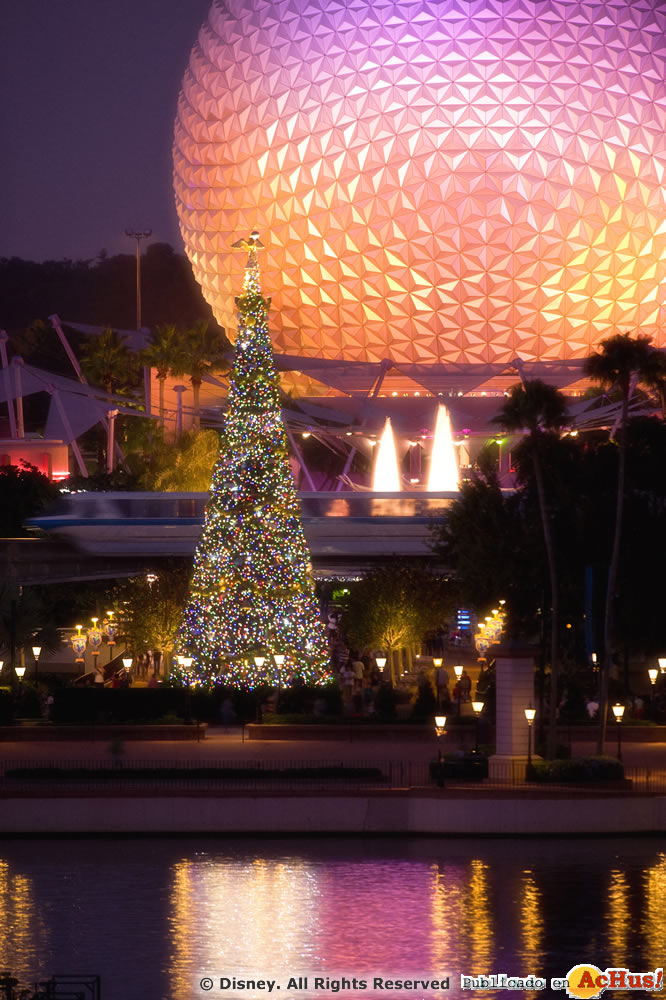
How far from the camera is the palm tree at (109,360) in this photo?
7688 centimetres

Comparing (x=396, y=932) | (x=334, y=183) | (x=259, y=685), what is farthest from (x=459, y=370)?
(x=396, y=932)

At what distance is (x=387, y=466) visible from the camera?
2795 inches

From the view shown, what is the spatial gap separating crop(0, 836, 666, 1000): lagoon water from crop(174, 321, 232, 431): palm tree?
45959 mm

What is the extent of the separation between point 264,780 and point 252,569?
1033 cm

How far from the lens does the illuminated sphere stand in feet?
242

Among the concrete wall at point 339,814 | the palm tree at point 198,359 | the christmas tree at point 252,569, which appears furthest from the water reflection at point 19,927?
the palm tree at point 198,359

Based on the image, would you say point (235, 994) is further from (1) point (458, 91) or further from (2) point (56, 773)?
(1) point (458, 91)

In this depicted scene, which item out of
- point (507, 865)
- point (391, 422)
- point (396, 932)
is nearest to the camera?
point (396, 932)

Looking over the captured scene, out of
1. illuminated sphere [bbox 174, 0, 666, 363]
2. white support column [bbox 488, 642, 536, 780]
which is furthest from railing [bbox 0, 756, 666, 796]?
illuminated sphere [bbox 174, 0, 666, 363]

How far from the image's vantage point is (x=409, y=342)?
77.9 meters

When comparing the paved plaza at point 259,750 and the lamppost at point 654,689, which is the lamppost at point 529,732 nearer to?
the paved plaza at point 259,750

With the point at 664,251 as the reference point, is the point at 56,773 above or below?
below

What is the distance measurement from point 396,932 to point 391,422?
168 feet

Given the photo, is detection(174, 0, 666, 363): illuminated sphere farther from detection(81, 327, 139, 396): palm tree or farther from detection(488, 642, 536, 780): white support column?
detection(488, 642, 536, 780): white support column
